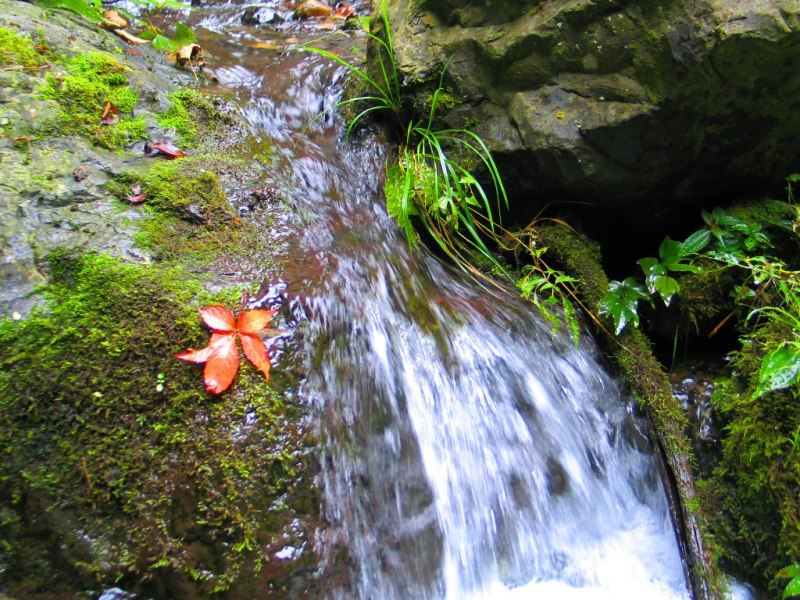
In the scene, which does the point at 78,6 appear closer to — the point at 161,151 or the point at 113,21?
the point at 113,21

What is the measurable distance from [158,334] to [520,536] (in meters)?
1.65

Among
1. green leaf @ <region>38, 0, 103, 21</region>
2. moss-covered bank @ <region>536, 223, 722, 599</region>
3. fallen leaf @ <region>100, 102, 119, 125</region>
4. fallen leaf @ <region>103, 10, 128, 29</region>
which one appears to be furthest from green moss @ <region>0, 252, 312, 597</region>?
fallen leaf @ <region>103, 10, 128, 29</region>

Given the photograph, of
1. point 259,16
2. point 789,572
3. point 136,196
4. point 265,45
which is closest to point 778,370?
point 789,572

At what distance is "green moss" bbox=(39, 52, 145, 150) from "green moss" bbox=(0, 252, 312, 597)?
Answer: 977 mm

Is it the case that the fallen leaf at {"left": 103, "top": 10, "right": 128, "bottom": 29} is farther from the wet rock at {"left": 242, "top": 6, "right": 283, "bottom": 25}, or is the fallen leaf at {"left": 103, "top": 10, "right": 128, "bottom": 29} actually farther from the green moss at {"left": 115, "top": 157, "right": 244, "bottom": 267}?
the green moss at {"left": 115, "top": 157, "right": 244, "bottom": 267}

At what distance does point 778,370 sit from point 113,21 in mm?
4558

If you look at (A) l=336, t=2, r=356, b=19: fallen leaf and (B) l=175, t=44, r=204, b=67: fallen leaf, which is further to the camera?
(A) l=336, t=2, r=356, b=19: fallen leaf

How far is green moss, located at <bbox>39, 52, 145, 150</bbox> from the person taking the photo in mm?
2502

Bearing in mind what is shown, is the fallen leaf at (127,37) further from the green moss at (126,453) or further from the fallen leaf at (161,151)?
the green moss at (126,453)

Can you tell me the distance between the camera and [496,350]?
251 cm

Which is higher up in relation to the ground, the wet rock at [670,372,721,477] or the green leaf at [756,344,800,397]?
the green leaf at [756,344,800,397]

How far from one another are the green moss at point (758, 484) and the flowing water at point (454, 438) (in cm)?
25

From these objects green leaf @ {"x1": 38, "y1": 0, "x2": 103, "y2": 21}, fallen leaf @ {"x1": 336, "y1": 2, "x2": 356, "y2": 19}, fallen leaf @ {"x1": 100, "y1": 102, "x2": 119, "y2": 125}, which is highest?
fallen leaf @ {"x1": 336, "y1": 2, "x2": 356, "y2": 19}

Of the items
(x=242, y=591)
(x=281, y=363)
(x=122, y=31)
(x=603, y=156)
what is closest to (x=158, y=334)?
(x=281, y=363)
